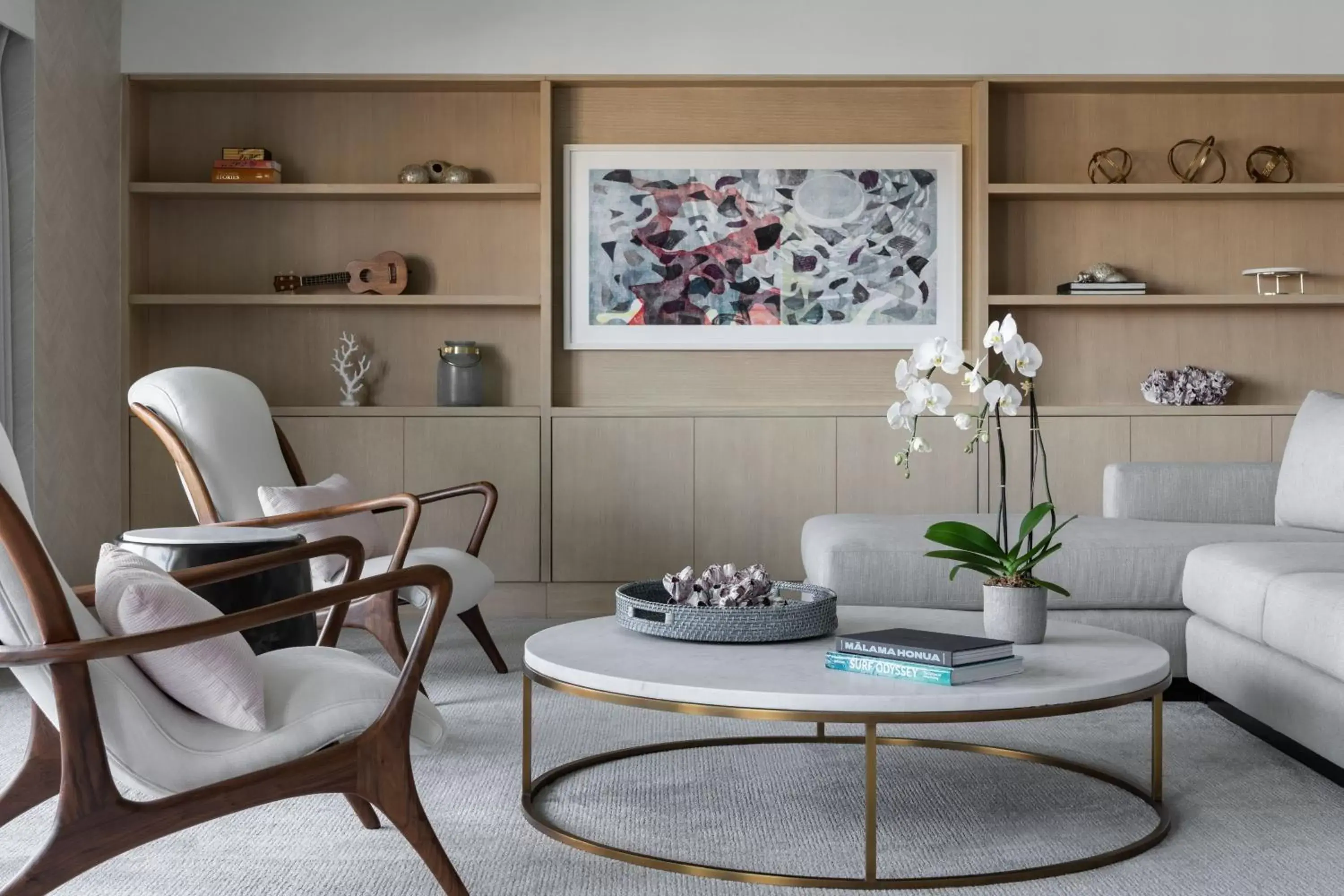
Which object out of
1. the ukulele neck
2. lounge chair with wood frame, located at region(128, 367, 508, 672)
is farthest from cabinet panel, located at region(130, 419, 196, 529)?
lounge chair with wood frame, located at region(128, 367, 508, 672)

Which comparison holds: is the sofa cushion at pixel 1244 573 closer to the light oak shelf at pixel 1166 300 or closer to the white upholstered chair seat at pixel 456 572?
the white upholstered chair seat at pixel 456 572

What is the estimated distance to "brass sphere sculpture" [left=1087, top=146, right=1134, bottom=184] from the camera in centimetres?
521

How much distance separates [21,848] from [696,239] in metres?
3.59

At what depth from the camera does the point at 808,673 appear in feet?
6.84

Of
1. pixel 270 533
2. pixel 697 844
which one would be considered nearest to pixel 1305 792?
pixel 697 844

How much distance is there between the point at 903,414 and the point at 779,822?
2.58ft

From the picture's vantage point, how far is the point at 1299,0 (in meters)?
5.07

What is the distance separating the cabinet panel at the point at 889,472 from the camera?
502 cm

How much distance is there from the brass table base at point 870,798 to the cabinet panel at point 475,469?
96.8 inches

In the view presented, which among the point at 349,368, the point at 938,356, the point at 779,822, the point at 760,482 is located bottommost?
the point at 779,822

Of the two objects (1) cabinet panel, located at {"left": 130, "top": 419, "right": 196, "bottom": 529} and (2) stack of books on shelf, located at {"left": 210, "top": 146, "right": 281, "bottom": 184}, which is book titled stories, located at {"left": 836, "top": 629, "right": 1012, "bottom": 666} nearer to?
(1) cabinet panel, located at {"left": 130, "top": 419, "right": 196, "bottom": 529}

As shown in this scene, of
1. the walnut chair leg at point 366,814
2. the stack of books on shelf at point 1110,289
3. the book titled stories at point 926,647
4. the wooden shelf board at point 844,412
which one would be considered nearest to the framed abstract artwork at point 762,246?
the wooden shelf board at point 844,412

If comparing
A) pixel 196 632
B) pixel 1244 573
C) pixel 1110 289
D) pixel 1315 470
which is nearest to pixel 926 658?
pixel 196 632

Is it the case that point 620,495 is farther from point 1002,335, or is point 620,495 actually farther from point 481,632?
point 1002,335
